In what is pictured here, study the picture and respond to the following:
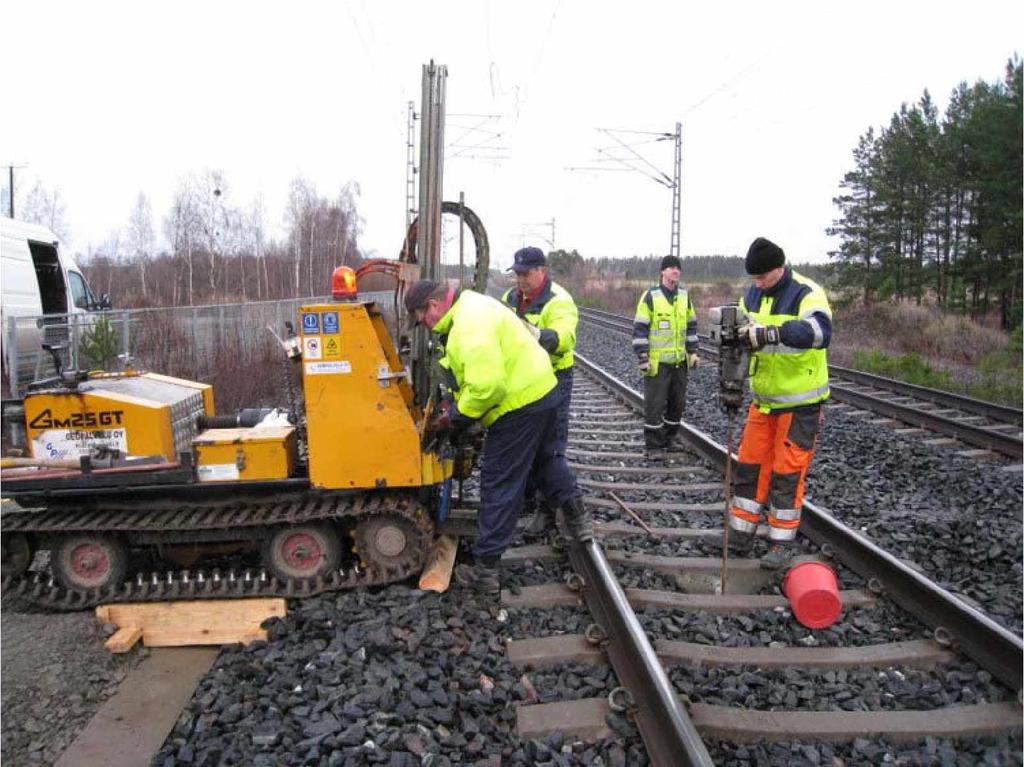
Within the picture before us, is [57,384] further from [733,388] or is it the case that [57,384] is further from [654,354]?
[654,354]

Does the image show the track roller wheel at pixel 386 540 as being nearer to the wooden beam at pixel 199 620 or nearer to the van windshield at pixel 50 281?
the wooden beam at pixel 199 620

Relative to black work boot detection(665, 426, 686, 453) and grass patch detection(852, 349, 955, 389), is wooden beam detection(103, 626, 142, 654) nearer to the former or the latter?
black work boot detection(665, 426, 686, 453)

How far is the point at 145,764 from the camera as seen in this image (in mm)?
3201

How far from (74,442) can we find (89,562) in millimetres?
754

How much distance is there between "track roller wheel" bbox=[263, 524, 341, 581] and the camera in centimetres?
455

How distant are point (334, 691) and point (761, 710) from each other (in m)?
1.86

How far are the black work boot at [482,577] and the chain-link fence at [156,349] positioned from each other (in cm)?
605

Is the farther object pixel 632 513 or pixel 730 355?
pixel 632 513

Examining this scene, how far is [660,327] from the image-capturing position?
7254mm

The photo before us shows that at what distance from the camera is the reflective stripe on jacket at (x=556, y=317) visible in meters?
5.58

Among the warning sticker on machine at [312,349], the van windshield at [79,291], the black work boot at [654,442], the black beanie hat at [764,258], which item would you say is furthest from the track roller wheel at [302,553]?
the van windshield at [79,291]

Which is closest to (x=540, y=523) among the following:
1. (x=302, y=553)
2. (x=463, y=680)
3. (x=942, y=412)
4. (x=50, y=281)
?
(x=302, y=553)

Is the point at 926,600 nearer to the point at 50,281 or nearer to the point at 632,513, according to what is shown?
the point at 632,513

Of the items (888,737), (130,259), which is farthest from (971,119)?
(130,259)
